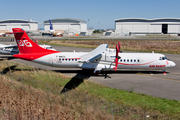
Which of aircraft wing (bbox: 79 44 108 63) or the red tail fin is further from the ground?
the red tail fin

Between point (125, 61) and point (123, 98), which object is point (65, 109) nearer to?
point (123, 98)

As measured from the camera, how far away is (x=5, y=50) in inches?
1596

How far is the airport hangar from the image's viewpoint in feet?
472

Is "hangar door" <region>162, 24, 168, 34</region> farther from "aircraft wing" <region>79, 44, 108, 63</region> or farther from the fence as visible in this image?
the fence

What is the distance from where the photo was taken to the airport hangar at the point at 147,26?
14400 cm

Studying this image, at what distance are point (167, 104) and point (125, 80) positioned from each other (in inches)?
328

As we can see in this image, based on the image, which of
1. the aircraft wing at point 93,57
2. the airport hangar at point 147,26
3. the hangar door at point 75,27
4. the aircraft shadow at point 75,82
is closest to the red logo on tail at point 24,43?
the aircraft wing at point 93,57

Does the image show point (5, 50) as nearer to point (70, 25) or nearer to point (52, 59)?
point (52, 59)

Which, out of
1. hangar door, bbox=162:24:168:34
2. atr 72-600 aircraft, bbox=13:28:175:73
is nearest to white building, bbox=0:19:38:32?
hangar door, bbox=162:24:168:34

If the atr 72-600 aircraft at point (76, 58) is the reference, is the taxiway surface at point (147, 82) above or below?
below

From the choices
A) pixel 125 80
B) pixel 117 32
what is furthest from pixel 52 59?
pixel 117 32

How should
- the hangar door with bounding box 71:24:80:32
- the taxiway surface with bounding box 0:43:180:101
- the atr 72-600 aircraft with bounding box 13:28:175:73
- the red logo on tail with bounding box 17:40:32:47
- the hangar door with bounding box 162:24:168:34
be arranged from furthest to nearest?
the hangar door with bounding box 71:24:80:32 < the hangar door with bounding box 162:24:168:34 < the red logo on tail with bounding box 17:40:32:47 < the atr 72-600 aircraft with bounding box 13:28:175:73 < the taxiway surface with bounding box 0:43:180:101

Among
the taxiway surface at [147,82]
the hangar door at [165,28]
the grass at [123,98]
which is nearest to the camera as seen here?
the grass at [123,98]

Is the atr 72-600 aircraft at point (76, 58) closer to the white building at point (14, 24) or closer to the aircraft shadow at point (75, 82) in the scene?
the aircraft shadow at point (75, 82)
